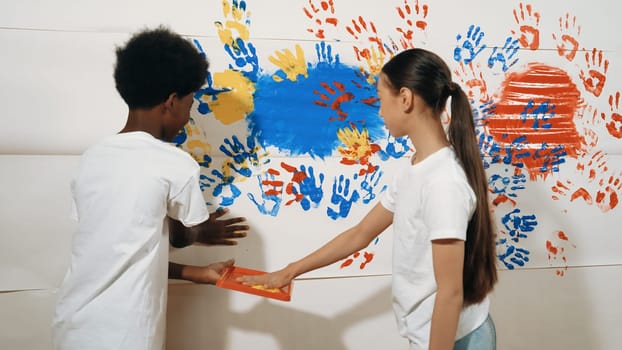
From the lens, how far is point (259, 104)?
109 cm

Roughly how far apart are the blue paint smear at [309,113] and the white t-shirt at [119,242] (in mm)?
325

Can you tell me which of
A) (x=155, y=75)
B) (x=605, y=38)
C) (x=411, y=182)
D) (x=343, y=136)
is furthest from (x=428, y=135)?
(x=605, y=38)

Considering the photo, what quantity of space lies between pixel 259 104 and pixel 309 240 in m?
0.32

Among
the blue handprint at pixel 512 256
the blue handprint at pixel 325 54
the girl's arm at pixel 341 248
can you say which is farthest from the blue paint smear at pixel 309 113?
the blue handprint at pixel 512 256

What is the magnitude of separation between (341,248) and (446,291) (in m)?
0.29

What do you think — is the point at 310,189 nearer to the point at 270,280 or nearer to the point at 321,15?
the point at 270,280

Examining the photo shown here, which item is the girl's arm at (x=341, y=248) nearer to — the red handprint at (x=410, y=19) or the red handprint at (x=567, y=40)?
the red handprint at (x=410, y=19)

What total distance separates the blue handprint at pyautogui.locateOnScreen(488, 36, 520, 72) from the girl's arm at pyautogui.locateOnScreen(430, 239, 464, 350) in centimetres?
67

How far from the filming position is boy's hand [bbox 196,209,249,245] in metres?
1.07

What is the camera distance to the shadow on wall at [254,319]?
108 cm

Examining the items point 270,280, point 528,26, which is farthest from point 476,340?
point 528,26

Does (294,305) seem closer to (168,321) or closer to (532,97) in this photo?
(168,321)

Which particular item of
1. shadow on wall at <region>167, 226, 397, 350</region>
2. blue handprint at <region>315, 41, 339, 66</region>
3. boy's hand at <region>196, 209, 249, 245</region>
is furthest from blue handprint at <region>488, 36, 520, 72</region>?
boy's hand at <region>196, 209, 249, 245</region>

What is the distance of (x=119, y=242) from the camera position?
0.77 meters
